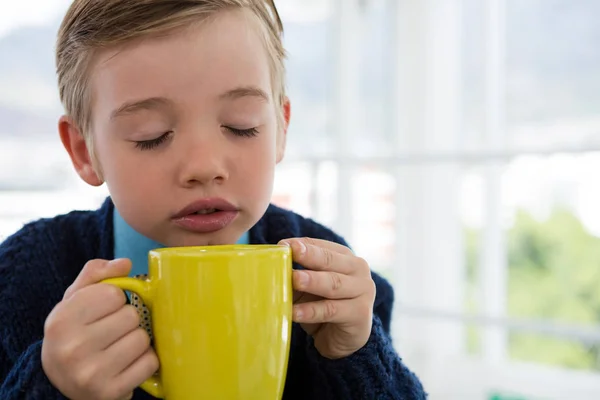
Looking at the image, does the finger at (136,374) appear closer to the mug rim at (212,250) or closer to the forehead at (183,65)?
the mug rim at (212,250)

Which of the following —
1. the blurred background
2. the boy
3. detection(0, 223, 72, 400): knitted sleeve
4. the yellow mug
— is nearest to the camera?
the yellow mug

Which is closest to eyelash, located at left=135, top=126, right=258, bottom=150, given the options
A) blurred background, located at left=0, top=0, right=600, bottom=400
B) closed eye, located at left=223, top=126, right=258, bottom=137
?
closed eye, located at left=223, top=126, right=258, bottom=137

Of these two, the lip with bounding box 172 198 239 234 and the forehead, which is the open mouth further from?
the forehead

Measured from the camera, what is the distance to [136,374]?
1.86 ft

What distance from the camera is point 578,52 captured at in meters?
1.91

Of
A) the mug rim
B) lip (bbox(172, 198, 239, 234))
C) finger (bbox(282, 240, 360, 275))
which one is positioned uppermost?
lip (bbox(172, 198, 239, 234))

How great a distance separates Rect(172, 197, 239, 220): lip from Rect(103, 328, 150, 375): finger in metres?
0.18

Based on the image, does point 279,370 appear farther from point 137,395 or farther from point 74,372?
point 137,395

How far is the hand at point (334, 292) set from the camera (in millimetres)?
625

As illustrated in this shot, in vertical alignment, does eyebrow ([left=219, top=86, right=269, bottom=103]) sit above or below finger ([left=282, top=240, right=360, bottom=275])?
above

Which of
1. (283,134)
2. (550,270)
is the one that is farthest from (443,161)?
(283,134)

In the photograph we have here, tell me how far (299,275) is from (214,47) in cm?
28

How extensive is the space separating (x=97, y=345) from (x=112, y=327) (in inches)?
0.8

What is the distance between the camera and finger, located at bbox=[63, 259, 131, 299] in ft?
1.91
